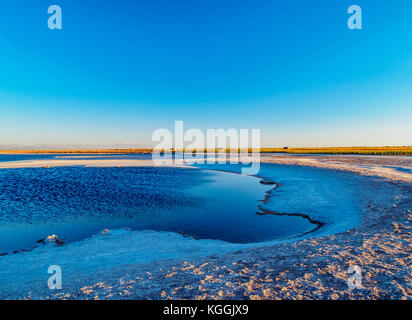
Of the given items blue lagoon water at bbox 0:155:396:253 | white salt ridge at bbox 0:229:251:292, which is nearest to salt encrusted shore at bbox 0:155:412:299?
white salt ridge at bbox 0:229:251:292

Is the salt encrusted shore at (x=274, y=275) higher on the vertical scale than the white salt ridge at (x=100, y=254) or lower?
higher

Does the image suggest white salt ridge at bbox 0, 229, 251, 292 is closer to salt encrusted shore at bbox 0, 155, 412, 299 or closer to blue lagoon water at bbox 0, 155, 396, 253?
salt encrusted shore at bbox 0, 155, 412, 299

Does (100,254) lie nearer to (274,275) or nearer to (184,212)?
(274,275)

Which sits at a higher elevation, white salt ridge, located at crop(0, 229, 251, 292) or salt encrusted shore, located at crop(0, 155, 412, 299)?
salt encrusted shore, located at crop(0, 155, 412, 299)

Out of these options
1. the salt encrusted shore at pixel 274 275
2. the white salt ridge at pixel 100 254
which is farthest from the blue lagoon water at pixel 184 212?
the salt encrusted shore at pixel 274 275

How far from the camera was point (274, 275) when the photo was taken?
618 cm

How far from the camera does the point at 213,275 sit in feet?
20.9

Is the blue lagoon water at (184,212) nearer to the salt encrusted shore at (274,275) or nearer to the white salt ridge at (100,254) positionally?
the white salt ridge at (100,254)

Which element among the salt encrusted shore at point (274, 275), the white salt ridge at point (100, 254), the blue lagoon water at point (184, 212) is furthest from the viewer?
the blue lagoon water at point (184, 212)

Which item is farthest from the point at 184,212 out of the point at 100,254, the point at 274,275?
the point at 274,275

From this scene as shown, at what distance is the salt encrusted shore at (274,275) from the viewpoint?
17.4ft

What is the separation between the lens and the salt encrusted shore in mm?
5316

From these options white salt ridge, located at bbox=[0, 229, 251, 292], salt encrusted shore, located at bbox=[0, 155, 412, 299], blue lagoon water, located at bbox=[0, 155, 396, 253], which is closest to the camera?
salt encrusted shore, located at bbox=[0, 155, 412, 299]
